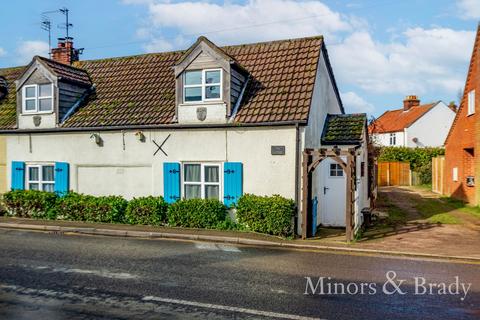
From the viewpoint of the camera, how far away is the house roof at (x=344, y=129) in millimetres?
14102

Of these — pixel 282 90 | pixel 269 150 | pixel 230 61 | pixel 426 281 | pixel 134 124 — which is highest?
pixel 230 61

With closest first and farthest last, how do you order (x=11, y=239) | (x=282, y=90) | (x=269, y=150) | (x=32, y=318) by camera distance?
(x=32, y=318)
(x=11, y=239)
(x=269, y=150)
(x=282, y=90)


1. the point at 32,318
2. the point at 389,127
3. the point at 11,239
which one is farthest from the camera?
the point at 389,127

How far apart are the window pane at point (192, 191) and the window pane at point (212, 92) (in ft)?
10.0

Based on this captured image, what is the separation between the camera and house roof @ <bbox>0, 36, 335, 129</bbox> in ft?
44.9

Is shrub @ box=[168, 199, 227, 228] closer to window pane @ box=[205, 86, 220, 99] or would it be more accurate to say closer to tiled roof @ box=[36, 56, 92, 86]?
window pane @ box=[205, 86, 220, 99]

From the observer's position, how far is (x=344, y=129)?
14.8 metres

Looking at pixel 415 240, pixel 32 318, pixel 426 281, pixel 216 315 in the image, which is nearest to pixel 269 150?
pixel 415 240

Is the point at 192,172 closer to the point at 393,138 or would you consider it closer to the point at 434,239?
the point at 434,239

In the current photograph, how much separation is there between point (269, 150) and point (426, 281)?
20.8ft

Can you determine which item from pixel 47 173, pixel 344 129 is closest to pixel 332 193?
pixel 344 129

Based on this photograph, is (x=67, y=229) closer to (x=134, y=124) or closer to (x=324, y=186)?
(x=134, y=124)

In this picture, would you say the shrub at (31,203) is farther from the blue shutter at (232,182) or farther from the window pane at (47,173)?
the blue shutter at (232,182)

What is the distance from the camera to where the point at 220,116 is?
45.8 feet
